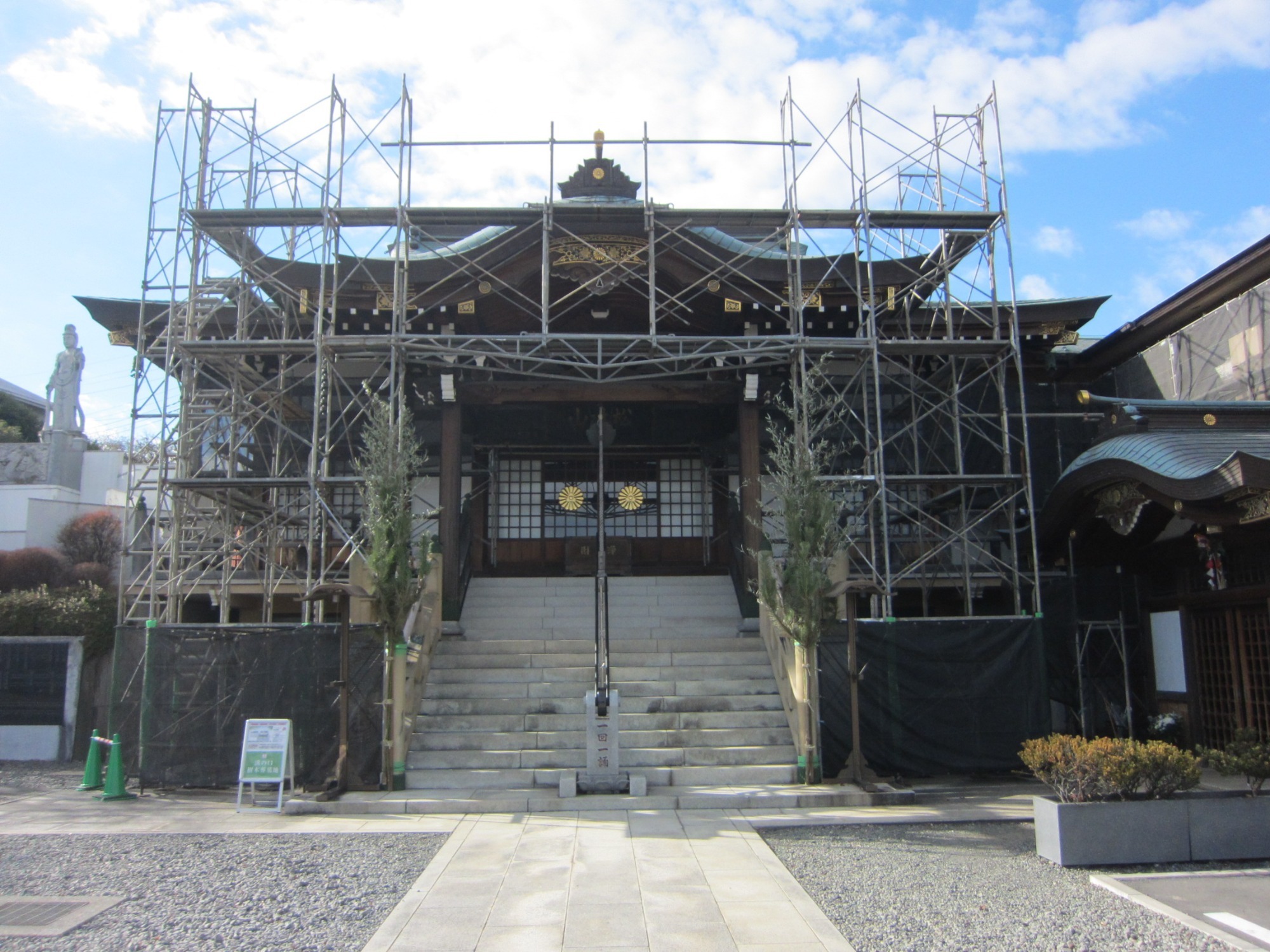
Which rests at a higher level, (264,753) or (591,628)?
(591,628)

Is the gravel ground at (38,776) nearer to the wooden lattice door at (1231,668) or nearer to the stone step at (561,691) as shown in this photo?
the stone step at (561,691)

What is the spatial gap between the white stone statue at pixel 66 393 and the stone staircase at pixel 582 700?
19931mm

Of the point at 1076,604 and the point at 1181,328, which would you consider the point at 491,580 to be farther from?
the point at 1181,328

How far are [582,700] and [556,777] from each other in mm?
1647

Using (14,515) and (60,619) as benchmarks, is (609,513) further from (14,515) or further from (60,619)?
(14,515)

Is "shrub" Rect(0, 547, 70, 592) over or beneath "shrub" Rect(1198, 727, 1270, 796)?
over

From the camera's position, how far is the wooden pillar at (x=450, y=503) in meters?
14.6

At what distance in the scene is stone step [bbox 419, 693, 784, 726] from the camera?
1232 cm

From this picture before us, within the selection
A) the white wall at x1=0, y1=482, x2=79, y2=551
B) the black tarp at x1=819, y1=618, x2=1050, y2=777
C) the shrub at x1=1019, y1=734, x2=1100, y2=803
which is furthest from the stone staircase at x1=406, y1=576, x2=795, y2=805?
the white wall at x1=0, y1=482, x2=79, y2=551

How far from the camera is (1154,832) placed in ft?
24.9

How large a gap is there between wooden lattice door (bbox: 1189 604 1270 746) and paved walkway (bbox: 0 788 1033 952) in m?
3.33

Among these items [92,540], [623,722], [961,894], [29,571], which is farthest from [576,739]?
[92,540]

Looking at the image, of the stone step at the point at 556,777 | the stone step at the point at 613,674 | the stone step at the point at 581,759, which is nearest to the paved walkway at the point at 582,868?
the stone step at the point at 556,777

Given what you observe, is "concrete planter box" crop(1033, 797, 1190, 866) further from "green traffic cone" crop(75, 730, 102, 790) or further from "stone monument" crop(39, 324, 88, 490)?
"stone monument" crop(39, 324, 88, 490)
